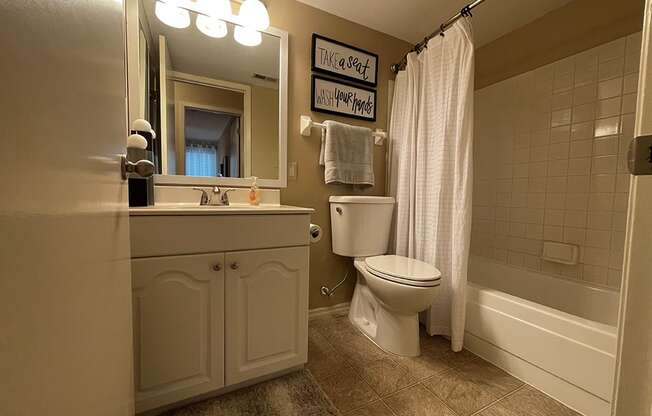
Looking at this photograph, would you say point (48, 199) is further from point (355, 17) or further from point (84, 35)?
point (355, 17)

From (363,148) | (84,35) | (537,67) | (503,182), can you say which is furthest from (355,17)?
(84,35)

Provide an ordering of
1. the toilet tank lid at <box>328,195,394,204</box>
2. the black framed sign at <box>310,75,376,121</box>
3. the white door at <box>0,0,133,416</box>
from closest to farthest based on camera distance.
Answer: the white door at <box>0,0,133,416</box> → the toilet tank lid at <box>328,195,394,204</box> → the black framed sign at <box>310,75,376,121</box>

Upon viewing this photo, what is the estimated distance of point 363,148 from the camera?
1.72 metres

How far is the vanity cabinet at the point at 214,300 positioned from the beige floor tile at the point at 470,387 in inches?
24.5

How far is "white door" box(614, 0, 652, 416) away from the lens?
37cm

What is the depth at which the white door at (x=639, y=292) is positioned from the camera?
368mm

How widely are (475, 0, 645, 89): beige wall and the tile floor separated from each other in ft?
6.17

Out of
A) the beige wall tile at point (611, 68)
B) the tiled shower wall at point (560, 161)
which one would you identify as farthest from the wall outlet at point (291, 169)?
the beige wall tile at point (611, 68)

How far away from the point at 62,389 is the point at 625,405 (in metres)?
0.78

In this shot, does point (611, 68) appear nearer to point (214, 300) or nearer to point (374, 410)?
point (374, 410)

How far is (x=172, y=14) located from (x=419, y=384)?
2.16 m

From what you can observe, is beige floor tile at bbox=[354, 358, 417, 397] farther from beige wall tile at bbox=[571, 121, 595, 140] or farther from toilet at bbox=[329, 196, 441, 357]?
beige wall tile at bbox=[571, 121, 595, 140]

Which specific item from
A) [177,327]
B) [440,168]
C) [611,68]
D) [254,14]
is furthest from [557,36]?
[177,327]

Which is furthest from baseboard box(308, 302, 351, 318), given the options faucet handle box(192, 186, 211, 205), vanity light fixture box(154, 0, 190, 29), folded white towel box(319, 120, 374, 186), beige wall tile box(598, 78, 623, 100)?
beige wall tile box(598, 78, 623, 100)
